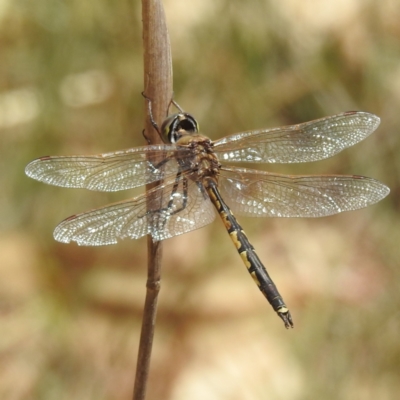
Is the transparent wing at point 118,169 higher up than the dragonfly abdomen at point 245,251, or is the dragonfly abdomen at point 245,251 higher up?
the transparent wing at point 118,169

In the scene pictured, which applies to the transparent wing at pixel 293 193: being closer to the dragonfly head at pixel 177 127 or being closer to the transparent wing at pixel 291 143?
the transparent wing at pixel 291 143

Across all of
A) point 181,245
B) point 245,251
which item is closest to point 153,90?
point 245,251

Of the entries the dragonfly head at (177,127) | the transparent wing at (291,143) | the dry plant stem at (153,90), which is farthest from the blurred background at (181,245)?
the dry plant stem at (153,90)

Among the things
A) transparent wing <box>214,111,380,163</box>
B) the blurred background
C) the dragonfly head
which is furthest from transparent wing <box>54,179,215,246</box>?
the blurred background

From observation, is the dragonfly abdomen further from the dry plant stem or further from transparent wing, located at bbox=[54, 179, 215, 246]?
the dry plant stem

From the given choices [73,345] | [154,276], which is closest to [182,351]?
[73,345]

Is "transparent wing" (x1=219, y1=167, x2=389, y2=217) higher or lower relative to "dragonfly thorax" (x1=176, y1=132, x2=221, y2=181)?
lower
